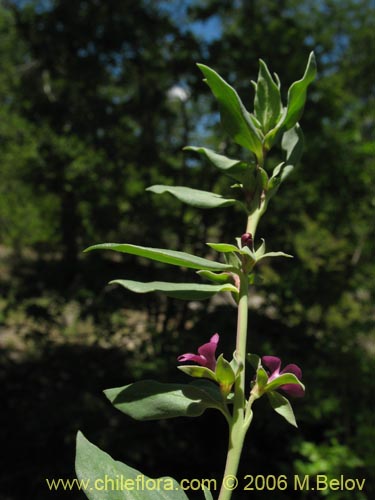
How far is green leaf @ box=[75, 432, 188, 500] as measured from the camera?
40 cm

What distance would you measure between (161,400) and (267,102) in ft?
1.10

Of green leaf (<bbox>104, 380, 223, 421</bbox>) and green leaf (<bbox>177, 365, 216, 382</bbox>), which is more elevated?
green leaf (<bbox>177, 365, 216, 382</bbox>)

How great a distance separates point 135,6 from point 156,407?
3.29m

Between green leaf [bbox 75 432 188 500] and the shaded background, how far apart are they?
2041 mm

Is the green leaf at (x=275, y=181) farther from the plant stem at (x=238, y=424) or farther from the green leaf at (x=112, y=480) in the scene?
the green leaf at (x=112, y=480)

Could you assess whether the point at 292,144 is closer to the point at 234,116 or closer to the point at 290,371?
the point at 234,116

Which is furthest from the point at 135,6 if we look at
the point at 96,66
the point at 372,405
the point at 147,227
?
the point at 372,405

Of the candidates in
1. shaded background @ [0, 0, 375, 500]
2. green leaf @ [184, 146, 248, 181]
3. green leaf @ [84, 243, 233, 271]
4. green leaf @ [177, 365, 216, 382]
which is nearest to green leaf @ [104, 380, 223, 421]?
green leaf @ [177, 365, 216, 382]

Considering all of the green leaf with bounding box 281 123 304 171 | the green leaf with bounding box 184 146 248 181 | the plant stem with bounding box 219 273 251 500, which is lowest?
the plant stem with bounding box 219 273 251 500

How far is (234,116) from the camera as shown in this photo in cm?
51

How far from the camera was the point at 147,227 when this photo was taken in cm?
296

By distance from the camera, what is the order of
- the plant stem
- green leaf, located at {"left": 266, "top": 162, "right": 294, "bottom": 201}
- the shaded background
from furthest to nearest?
the shaded background, green leaf, located at {"left": 266, "top": 162, "right": 294, "bottom": 201}, the plant stem

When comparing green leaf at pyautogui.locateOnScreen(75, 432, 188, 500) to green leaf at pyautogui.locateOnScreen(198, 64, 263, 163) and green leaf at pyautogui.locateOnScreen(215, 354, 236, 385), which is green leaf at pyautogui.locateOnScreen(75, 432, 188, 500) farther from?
green leaf at pyautogui.locateOnScreen(198, 64, 263, 163)

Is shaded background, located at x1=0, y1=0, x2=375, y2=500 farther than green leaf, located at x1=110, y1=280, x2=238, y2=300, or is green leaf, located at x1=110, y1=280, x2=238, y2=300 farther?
shaded background, located at x1=0, y1=0, x2=375, y2=500
